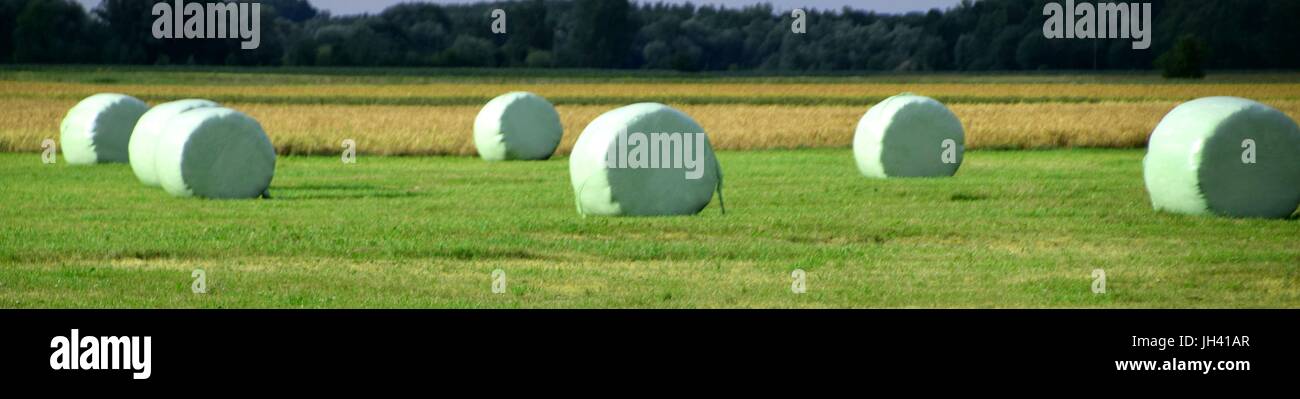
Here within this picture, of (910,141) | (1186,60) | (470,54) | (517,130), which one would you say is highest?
(470,54)

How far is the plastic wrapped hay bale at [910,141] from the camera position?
84.8 feet

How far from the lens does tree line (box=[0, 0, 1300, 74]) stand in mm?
88562

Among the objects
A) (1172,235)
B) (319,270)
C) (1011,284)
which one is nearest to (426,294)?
(319,270)

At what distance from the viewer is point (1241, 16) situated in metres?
86.8

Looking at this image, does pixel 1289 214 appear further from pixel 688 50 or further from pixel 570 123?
pixel 688 50

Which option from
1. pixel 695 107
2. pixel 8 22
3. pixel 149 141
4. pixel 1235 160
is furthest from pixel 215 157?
pixel 8 22

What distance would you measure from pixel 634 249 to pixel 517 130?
15529mm

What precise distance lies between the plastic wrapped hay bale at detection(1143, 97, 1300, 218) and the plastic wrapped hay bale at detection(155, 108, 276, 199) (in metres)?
10.9

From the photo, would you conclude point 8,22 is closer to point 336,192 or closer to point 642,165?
point 336,192

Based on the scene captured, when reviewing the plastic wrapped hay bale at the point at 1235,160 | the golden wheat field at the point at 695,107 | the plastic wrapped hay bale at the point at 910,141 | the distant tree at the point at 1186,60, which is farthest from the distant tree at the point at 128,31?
the plastic wrapped hay bale at the point at 1235,160

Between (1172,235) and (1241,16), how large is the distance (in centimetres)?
7413

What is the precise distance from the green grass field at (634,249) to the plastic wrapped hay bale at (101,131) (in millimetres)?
4626

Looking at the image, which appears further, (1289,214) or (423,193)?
(423,193)

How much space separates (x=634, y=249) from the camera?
1598cm
